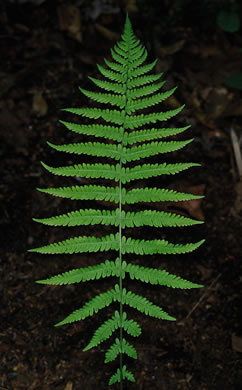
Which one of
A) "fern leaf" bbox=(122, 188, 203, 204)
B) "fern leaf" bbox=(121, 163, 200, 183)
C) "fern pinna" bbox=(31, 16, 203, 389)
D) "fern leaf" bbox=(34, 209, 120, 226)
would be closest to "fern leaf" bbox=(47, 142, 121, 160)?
"fern pinna" bbox=(31, 16, 203, 389)

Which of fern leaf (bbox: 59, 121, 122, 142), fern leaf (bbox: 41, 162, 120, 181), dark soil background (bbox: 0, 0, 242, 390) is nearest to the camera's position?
fern leaf (bbox: 41, 162, 120, 181)

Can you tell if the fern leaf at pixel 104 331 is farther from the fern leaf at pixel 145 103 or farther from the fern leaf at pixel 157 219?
the fern leaf at pixel 145 103

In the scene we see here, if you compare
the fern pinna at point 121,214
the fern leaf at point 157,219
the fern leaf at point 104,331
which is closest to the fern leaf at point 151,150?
the fern pinna at point 121,214

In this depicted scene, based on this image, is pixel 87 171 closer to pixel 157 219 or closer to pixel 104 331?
pixel 157 219

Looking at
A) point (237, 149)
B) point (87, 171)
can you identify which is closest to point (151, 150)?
point (87, 171)

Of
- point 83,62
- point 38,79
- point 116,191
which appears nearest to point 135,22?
point 83,62

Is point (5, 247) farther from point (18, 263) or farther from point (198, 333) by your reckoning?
point (198, 333)

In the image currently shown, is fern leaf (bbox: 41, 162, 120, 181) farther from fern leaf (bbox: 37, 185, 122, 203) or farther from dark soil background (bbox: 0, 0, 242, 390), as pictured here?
dark soil background (bbox: 0, 0, 242, 390)
